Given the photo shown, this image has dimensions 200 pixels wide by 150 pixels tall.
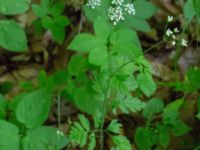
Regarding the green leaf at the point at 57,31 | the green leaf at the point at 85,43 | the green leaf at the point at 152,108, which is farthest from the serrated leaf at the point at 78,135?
the green leaf at the point at 57,31

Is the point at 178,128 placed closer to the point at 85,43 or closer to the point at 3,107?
the point at 85,43

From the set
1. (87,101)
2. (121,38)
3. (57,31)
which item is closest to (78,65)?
(87,101)

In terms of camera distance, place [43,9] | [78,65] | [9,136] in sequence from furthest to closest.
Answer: [43,9] → [78,65] → [9,136]

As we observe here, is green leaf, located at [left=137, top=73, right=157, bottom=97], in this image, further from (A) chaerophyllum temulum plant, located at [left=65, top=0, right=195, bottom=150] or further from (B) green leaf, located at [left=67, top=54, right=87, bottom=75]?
(B) green leaf, located at [left=67, top=54, right=87, bottom=75]

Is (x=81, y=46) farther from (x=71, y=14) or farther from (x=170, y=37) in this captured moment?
(x=71, y=14)

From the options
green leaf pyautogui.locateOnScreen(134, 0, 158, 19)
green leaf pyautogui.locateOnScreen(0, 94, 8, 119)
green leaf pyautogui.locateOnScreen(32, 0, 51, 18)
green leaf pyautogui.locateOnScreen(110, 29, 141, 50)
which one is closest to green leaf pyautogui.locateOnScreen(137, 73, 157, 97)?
green leaf pyautogui.locateOnScreen(110, 29, 141, 50)

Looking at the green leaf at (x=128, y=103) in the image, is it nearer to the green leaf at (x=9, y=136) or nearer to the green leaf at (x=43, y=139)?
the green leaf at (x=43, y=139)
